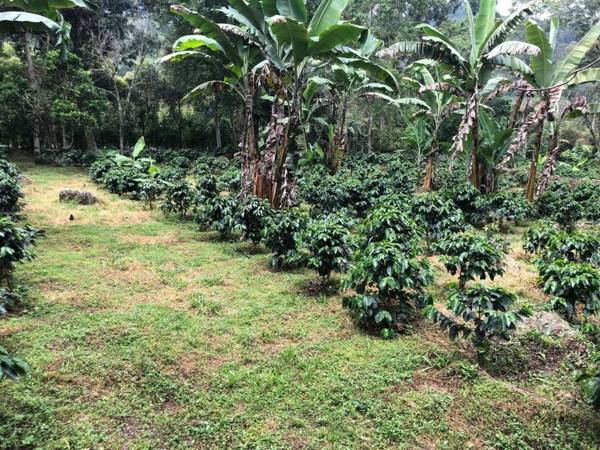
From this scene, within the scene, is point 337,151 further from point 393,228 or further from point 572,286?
point 572,286

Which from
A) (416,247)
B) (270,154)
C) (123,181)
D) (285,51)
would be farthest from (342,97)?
(416,247)

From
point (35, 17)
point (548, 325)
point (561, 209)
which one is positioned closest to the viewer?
point (548, 325)

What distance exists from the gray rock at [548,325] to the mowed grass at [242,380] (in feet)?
2.37

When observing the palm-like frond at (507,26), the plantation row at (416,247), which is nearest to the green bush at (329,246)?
the plantation row at (416,247)

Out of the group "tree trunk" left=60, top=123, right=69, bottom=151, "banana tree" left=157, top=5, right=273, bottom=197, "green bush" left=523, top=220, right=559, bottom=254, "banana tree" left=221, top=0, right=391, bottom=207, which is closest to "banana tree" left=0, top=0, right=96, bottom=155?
"banana tree" left=157, top=5, right=273, bottom=197

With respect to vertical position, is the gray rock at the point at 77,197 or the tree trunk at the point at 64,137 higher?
the tree trunk at the point at 64,137

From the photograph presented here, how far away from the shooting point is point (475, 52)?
30.5 feet

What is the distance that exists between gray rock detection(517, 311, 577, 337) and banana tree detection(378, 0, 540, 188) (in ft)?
15.6

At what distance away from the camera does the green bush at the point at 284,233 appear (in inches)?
251

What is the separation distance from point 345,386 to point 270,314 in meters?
1.69

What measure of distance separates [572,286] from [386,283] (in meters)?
2.05

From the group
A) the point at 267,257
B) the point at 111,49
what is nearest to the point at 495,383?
the point at 267,257

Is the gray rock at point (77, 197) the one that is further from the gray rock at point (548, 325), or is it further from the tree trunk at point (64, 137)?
the gray rock at point (548, 325)

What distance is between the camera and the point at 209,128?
25.8 metres
